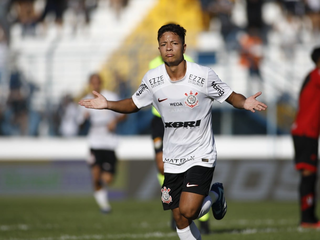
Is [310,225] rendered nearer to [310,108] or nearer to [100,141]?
[310,108]

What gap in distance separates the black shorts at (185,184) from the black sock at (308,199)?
370 cm

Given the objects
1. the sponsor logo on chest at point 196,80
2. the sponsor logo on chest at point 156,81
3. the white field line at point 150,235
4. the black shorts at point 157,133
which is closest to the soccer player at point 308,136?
the white field line at point 150,235

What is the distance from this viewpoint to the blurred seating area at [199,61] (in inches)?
636

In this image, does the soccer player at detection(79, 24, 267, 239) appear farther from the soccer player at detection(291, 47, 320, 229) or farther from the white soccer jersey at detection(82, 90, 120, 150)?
the white soccer jersey at detection(82, 90, 120, 150)

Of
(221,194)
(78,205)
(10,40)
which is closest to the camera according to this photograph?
(221,194)

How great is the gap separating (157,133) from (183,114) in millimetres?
3034

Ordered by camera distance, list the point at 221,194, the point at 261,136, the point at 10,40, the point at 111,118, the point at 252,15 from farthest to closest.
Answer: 1. the point at 10,40
2. the point at 252,15
3. the point at 261,136
4. the point at 111,118
5. the point at 221,194

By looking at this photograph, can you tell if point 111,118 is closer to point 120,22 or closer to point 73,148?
point 73,148

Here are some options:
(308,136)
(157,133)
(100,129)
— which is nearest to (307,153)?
(308,136)

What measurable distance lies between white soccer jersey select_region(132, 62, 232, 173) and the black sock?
3.71m

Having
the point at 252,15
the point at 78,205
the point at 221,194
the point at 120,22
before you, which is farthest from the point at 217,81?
the point at 120,22

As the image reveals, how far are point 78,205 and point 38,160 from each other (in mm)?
2874

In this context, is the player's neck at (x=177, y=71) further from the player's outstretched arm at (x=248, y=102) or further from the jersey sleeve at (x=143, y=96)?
the player's outstretched arm at (x=248, y=102)

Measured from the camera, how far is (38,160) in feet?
53.0
